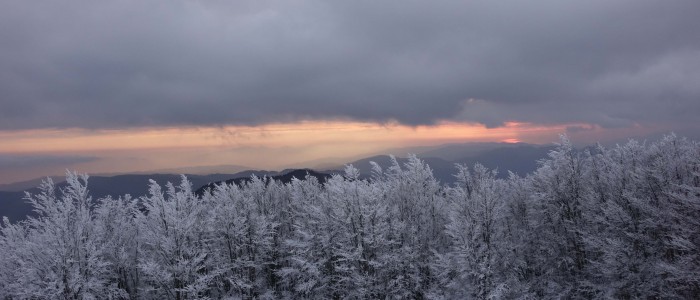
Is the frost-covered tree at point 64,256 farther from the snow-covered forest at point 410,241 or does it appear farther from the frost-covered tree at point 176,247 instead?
the frost-covered tree at point 176,247

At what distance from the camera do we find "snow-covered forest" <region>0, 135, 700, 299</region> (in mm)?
32469

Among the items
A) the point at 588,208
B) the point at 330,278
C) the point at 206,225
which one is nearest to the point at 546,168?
the point at 588,208

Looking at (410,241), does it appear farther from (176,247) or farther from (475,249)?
(176,247)

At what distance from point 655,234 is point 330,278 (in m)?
29.4

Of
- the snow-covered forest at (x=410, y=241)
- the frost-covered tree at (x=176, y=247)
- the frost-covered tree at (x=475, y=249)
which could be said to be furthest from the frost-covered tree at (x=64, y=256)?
the frost-covered tree at (x=475, y=249)

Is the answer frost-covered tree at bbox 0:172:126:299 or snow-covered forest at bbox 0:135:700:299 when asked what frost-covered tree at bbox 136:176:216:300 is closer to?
snow-covered forest at bbox 0:135:700:299

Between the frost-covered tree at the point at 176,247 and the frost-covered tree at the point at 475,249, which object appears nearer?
the frost-covered tree at the point at 475,249

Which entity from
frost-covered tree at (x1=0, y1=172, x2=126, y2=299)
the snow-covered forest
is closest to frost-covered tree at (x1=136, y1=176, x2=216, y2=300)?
the snow-covered forest

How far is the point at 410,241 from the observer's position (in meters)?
38.8

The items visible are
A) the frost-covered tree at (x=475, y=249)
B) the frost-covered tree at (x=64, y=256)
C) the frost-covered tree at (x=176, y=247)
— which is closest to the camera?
the frost-covered tree at (x=64, y=256)

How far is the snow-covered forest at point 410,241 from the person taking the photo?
32.5m

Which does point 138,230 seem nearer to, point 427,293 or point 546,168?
point 427,293

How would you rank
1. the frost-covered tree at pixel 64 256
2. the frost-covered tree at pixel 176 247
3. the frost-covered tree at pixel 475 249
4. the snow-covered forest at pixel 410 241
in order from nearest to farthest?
1. the frost-covered tree at pixel 64 256
2. the snow-covered forest at pixel 410 241
3. the frost-covered tree at pixel 475 249
4. the frost-covered tree at pixel 176 247

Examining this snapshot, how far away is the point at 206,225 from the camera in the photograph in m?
38.3
